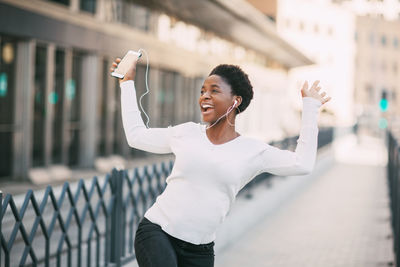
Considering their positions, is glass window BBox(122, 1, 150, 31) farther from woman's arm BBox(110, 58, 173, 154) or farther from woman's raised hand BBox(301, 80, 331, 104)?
woman's raised hand BBox(301, 80, 331, 104)

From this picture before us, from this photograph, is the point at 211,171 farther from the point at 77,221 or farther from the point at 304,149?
the point at 77,221

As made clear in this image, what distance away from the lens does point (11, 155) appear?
10.1 meters

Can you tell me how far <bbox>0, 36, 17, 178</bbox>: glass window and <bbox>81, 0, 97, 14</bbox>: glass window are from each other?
258cm

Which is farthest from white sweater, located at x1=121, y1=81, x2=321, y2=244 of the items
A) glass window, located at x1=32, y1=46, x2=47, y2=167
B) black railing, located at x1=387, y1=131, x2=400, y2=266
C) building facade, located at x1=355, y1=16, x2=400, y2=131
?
building facade, located at x1=355, y1=16, x2=400, y2=131

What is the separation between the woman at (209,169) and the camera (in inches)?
106

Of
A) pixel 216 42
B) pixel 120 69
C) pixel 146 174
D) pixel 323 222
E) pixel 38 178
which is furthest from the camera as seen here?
pixel 216 42

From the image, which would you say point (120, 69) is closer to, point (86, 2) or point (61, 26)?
point (61, 26)

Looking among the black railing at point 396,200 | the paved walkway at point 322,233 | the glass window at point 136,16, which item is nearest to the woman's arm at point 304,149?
the black railing at point 396,200

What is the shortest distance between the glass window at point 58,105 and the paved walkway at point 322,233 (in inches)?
179

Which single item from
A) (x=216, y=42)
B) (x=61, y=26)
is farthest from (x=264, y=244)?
(x=216, y=42)

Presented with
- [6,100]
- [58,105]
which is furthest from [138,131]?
[58,105]

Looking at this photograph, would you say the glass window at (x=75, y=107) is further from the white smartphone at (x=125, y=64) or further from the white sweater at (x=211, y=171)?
the white sweater at (x=211, y=171)

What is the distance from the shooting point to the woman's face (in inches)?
111

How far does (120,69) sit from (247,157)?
893mm
